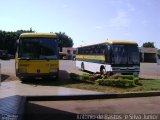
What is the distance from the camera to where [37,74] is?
21.9 metres

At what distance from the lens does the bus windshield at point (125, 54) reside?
81.9 feet

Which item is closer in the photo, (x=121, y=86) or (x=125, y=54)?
(x=121, y=86)

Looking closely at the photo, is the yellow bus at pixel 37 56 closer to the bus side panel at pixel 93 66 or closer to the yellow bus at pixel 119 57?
the yellow bus at pixel 119 57

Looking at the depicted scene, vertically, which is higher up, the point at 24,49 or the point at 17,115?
the point at 24,49

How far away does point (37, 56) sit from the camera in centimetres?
2194

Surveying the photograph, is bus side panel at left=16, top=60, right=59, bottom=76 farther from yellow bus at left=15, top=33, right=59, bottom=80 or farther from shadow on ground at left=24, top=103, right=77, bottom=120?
shadow on ground at left=24, top=103, right=77, bottom=120

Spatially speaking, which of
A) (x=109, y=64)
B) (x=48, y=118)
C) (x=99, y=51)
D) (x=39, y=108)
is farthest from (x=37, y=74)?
(x=48, y=118)

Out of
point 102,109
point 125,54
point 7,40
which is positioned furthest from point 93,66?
point 7,40

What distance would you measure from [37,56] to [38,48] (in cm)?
51

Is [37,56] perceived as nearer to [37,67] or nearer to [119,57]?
[37,67]

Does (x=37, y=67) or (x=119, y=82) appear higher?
(x=37, y=67)

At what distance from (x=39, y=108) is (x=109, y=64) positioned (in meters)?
13.3

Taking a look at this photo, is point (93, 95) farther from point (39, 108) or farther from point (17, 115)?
point (17, 115)

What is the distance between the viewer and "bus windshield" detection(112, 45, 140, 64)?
25.0 metres
